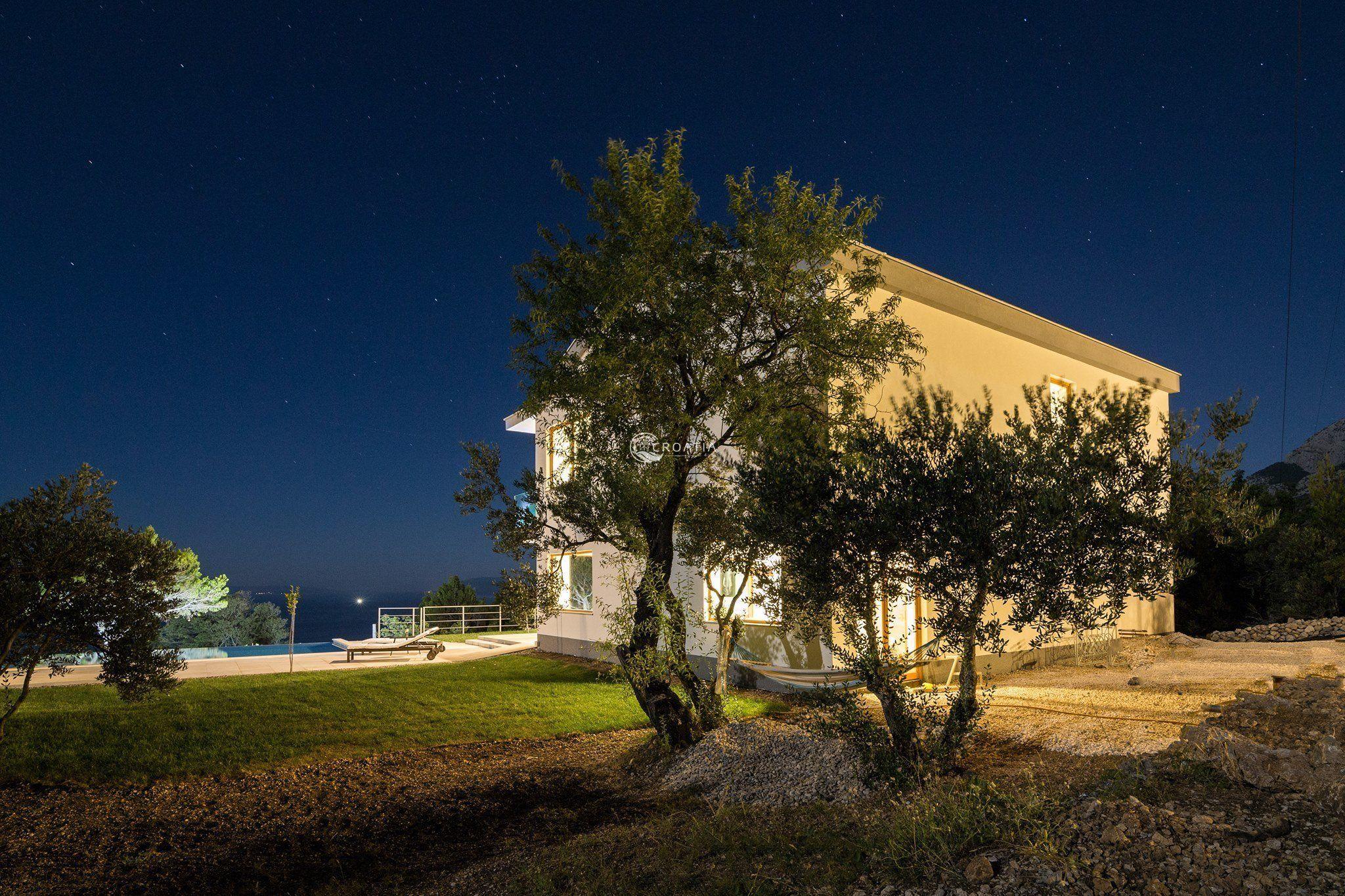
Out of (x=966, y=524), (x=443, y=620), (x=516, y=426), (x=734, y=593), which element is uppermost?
(x=516, y=426)

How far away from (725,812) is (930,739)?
5.47 ft

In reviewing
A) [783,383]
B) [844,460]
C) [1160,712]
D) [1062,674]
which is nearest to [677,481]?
[783,383]

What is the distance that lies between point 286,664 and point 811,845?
45.3 feet

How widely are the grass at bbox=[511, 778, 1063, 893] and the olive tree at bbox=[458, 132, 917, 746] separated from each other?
1951mm

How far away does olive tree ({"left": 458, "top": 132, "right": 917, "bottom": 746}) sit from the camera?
700 cm

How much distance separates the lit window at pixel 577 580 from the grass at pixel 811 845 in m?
10.8

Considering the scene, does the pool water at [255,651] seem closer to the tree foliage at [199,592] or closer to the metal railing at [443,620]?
the metal railing at [443,620]

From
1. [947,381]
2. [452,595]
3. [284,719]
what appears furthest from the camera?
[452,595]

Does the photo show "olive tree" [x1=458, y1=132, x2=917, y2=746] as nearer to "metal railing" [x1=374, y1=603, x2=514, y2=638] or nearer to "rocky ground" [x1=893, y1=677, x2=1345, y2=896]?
"rocky ground" [x1=893, y1=677, x2=1345, y2=896]

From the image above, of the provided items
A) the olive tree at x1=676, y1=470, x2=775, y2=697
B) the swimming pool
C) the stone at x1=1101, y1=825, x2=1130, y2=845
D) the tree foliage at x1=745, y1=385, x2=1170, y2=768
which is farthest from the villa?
the swimming pool

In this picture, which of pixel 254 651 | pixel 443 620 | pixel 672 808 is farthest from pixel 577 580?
pixel 672 808

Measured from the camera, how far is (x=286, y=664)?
1514 cm

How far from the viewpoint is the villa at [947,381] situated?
10.7 meters

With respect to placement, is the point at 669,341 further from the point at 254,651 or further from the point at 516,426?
the point at 254,651
